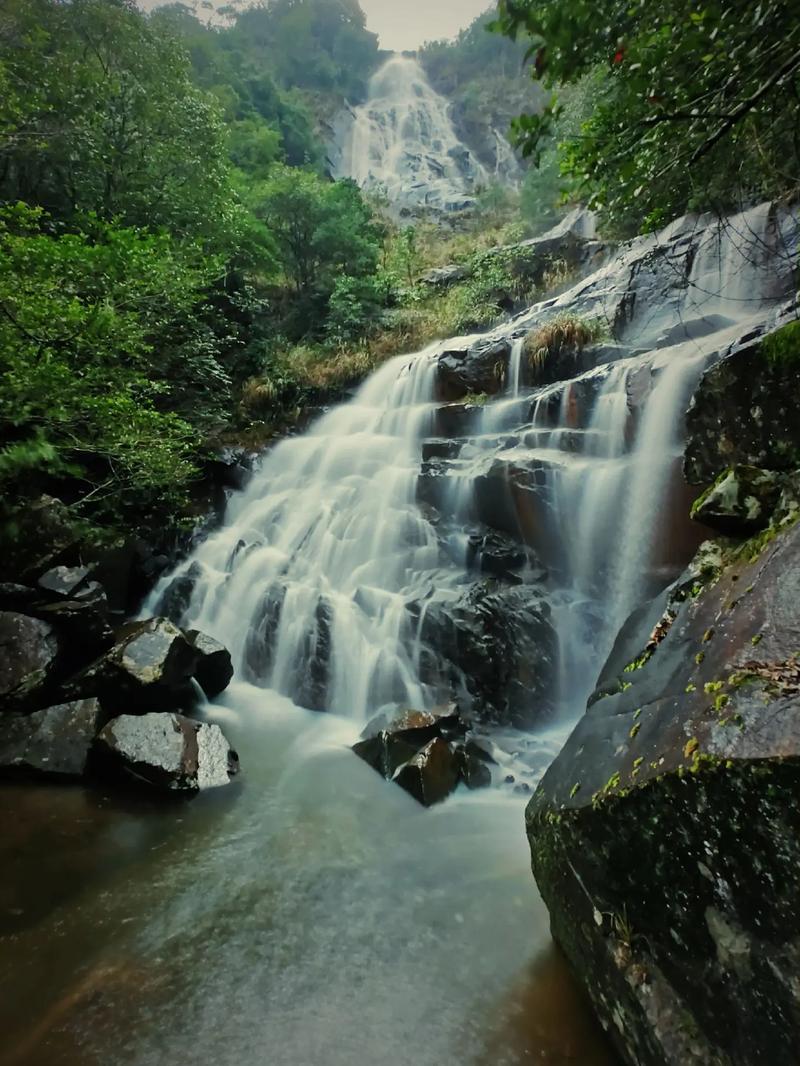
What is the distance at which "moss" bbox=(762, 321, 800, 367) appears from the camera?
3.21 meters

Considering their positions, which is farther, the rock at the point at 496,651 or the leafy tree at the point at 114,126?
Answer: the leafy tree at the point at 114,126

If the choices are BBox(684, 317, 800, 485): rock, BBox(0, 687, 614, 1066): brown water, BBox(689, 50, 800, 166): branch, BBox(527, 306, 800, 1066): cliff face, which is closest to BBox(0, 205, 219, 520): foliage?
BBox(0, 687, 614, 1066): brown water

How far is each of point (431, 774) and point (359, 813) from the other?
72 cm

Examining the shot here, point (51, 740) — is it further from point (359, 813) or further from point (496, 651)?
point (496, 651)

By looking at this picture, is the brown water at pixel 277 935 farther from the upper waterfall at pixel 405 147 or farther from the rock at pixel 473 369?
the upper waterfall at pixel 405 147

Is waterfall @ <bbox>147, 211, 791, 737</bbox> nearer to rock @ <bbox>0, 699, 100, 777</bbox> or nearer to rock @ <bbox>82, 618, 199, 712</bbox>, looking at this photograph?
rock @ <bbox>82, 618, 199, 712</bbox>

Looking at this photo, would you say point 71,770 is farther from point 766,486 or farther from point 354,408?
point 354,408

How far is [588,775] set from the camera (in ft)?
8.04

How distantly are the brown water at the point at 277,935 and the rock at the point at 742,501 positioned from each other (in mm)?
2639

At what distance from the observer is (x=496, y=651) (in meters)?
6.09

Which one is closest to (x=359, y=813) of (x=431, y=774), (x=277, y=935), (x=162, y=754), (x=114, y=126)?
(x=431, y=774)

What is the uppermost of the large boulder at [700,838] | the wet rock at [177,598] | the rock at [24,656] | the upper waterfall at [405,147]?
the upper waterfall at [405,147]

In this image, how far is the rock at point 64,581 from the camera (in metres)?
6.00

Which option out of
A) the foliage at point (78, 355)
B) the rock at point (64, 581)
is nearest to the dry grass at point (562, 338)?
the foliage at point (78, 355)
